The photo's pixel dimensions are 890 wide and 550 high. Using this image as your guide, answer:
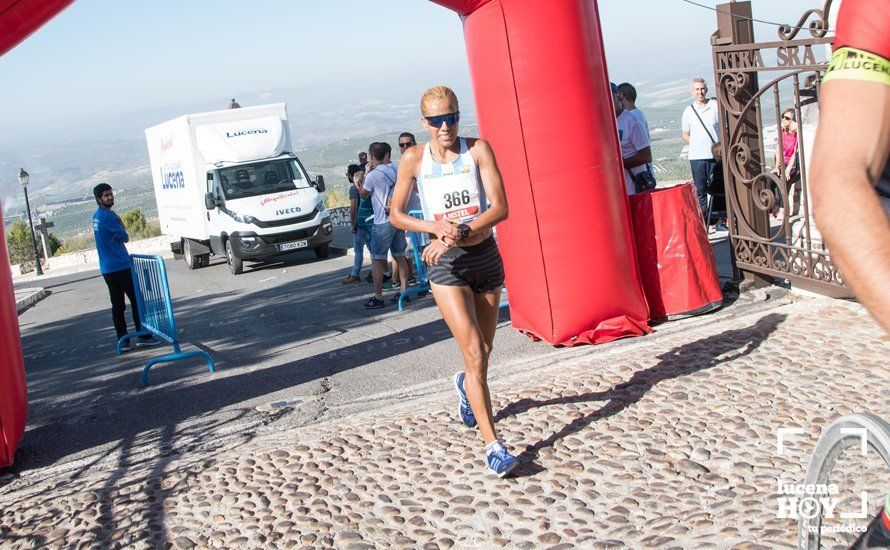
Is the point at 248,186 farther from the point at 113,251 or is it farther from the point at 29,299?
the point at 113,251

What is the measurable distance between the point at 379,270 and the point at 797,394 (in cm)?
671

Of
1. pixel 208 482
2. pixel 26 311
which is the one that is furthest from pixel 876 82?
pixel 26 311

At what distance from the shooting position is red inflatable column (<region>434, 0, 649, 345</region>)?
7328 mm

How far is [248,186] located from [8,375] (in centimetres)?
1262

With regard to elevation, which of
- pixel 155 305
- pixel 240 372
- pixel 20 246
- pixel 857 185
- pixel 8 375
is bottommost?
pixel 240 372

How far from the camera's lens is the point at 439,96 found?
5.31 m

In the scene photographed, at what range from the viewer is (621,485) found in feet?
15.0

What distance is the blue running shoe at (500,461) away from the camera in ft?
15.7

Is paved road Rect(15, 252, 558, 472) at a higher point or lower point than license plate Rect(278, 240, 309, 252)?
lower

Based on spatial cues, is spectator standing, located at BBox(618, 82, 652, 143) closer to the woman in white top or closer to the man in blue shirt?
the woman in white top

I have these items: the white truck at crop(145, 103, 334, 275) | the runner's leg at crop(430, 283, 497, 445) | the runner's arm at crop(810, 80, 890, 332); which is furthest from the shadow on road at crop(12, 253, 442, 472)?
the runner's arm at crop(810, 80, 890, 332)

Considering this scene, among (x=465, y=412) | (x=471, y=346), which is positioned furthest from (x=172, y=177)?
(x=471, y=346)

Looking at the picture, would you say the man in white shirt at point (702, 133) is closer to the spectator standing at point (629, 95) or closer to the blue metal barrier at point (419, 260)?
the spectator standing at point (629, 95)

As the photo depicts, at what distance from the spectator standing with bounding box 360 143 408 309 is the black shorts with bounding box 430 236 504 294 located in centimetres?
569
